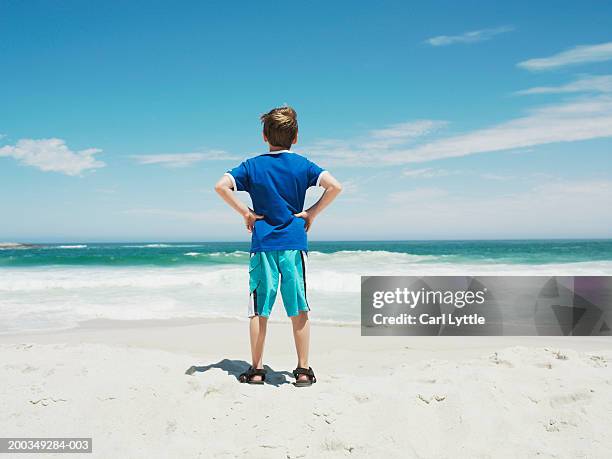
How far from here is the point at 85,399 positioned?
9.57ft

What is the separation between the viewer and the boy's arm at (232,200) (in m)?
3.31

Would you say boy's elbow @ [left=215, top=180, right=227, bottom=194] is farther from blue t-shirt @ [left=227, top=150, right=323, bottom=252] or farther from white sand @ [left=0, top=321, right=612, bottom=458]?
white sand @ [left=0, top=321, right=612, bottom=458]

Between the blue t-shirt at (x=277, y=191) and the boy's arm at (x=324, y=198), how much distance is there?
0.13 ft

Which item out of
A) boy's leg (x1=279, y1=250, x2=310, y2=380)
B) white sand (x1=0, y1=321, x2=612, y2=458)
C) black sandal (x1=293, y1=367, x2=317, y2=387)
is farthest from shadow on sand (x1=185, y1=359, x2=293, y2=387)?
boy's leg (x1=279, y1=250, x2=310, y2=380)

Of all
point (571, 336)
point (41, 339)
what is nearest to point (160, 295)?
point (41, 339)

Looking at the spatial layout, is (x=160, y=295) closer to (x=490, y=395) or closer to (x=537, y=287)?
(x=537, y=287)

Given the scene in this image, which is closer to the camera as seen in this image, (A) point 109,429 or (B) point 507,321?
(A) point 109,429

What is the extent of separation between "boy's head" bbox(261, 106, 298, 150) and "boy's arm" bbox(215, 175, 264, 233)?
0.42 meters

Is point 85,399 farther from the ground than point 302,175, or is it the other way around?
point 302,175

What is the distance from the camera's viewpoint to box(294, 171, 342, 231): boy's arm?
11.0ft

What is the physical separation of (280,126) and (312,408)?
1.78 m

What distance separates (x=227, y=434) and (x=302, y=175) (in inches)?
64.5

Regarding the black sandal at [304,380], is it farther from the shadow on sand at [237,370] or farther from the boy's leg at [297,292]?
the shadow on sand at [237,370]

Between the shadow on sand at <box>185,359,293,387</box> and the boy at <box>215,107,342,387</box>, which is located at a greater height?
the boy at <box>215,107,342,387</box>
